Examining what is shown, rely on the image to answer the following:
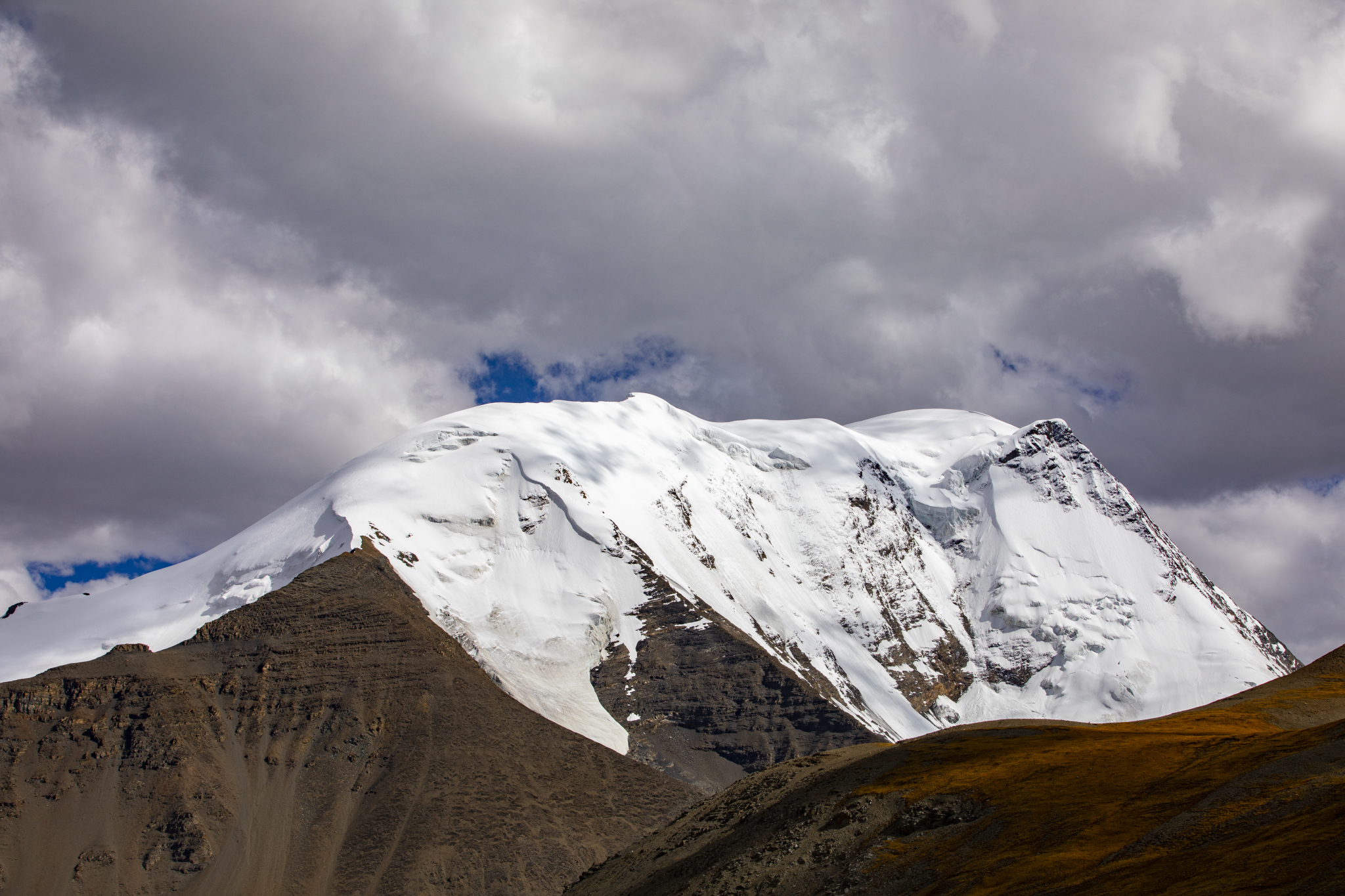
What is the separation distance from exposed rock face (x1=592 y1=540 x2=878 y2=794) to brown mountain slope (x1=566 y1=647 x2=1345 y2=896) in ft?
252

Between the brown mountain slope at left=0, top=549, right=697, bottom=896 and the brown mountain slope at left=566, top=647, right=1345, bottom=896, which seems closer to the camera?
the brown mountain slope at left=566, top=647, right=1345, bottom=896

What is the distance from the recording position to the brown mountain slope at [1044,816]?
145 ft

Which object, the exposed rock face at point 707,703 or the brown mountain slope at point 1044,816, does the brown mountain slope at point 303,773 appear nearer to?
the exposed rock face at point 707,703

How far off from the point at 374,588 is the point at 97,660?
1348 inches

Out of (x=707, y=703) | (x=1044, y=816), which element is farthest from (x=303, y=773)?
(x=1044, y=816)

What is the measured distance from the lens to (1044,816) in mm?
56469

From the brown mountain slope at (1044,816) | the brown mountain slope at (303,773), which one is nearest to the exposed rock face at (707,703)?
the brown mountain slope at (303,773)

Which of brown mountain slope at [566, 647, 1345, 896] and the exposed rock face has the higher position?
the exposed rock face

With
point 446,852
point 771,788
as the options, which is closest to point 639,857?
point 771,788

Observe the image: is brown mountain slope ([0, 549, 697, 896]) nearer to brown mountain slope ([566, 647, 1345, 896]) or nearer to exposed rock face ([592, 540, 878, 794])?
exposed rock face ([592, 540, 878, 794])

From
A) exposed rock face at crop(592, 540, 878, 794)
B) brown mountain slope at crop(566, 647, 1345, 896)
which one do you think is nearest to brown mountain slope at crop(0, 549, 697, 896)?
exposed rock face at crop(592, 540, 878, 794)

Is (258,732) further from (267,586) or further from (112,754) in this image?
(267,586)

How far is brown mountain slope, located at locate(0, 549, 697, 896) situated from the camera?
11681 centimetres

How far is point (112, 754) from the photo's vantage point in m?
130
